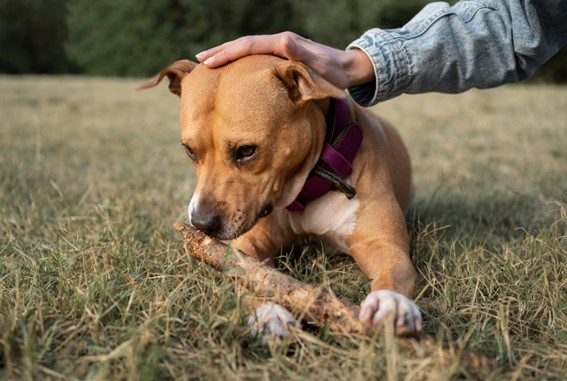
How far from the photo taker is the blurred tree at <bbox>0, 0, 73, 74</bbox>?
36062mm

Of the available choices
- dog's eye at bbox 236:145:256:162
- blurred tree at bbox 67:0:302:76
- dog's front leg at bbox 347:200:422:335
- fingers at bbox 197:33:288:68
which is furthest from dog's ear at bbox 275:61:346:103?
blurred tree at bbox 67:0:302:76

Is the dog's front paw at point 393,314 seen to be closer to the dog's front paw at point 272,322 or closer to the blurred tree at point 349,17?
the dog's front paw at point 272,322

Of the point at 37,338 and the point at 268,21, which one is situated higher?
the point at 37,338

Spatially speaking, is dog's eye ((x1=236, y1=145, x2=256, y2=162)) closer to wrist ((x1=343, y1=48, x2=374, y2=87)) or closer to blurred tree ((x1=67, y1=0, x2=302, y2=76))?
wrist ((x1=343, y1=48, x2=374, y2=87))

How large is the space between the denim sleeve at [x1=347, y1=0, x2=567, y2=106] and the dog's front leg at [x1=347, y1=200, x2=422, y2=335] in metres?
0.60

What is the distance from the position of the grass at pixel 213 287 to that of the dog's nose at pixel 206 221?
216mm

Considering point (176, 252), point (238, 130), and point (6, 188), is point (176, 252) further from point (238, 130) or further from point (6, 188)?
point (6, 188)

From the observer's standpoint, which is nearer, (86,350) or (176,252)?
(86,350)

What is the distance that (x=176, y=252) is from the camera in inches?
118

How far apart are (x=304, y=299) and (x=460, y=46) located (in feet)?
5.31

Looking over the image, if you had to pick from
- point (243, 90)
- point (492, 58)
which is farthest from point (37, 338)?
point (492, 58)

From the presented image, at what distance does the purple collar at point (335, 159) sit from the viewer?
9.64ft

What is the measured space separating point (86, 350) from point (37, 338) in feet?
0.54

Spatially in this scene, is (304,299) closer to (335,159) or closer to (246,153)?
(246,153)
